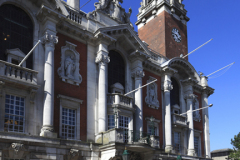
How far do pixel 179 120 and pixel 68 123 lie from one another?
46.6 ft

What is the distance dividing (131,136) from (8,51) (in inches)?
438

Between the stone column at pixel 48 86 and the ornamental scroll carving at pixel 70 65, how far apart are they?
50.9 inches

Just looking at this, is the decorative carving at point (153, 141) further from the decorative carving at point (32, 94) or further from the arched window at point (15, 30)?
the arched window at point (15, 30)

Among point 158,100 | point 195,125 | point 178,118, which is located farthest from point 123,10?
point 195,125

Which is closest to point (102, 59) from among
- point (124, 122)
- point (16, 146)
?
point (124, 122)

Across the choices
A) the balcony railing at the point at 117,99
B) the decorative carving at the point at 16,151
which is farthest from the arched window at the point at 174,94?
the decorative carving at the point at 16,151

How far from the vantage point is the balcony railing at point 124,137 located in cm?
2208

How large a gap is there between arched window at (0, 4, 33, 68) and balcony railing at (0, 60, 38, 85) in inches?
41.7

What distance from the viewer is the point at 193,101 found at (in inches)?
1419

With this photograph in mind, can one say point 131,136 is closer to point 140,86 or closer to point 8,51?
point 140,86

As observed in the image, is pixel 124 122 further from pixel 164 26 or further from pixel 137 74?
pixel 164 26

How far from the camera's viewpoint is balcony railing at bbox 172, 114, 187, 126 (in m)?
31.5

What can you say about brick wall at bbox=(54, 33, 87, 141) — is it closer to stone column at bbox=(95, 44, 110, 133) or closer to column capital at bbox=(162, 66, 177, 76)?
stone column at bbox=(95, 44, 110, 133)

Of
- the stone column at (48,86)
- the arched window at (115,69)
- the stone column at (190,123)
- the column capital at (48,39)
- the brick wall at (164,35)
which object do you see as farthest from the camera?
the brick wall at (164,35)
